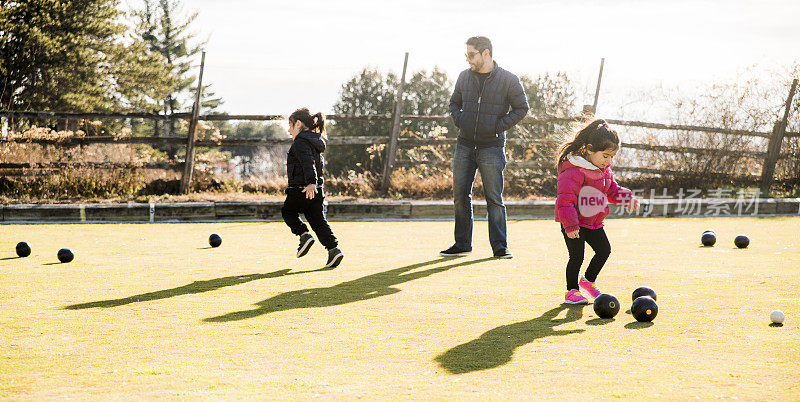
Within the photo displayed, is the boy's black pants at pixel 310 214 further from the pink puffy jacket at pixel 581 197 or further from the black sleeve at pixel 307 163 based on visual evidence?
the pink puffy jacket at pixel 581 197

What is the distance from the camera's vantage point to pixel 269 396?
2.83 metres

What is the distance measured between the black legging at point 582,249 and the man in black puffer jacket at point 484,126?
6.94 feet

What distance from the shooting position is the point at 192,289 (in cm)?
538

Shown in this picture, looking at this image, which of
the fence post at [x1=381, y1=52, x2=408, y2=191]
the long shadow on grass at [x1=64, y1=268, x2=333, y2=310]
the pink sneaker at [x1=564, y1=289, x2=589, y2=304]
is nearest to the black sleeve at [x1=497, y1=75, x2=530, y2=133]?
the long shadow on grass at [x1=64, y1=268, x2=333, y2=310]

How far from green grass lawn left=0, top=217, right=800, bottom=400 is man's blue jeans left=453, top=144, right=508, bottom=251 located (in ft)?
0.81

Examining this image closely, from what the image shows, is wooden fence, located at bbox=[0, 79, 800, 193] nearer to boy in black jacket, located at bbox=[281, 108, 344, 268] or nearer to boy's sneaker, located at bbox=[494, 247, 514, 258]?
boy in black jacket, located at bbox=[281, 108, 344, 268]

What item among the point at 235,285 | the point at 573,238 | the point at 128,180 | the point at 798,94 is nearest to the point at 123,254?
the point at 235,285

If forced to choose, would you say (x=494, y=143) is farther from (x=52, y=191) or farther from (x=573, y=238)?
(x=52, y=191)

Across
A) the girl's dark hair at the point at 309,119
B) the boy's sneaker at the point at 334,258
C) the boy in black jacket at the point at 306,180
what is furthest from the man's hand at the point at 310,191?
the girl's dark hair at the point at 309,119

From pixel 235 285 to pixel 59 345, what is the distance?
6.50ft

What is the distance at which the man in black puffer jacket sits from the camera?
7258 millimetres

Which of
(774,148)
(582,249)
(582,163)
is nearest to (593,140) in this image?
(582,163)

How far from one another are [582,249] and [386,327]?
1.64m

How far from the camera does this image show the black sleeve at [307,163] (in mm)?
6871
